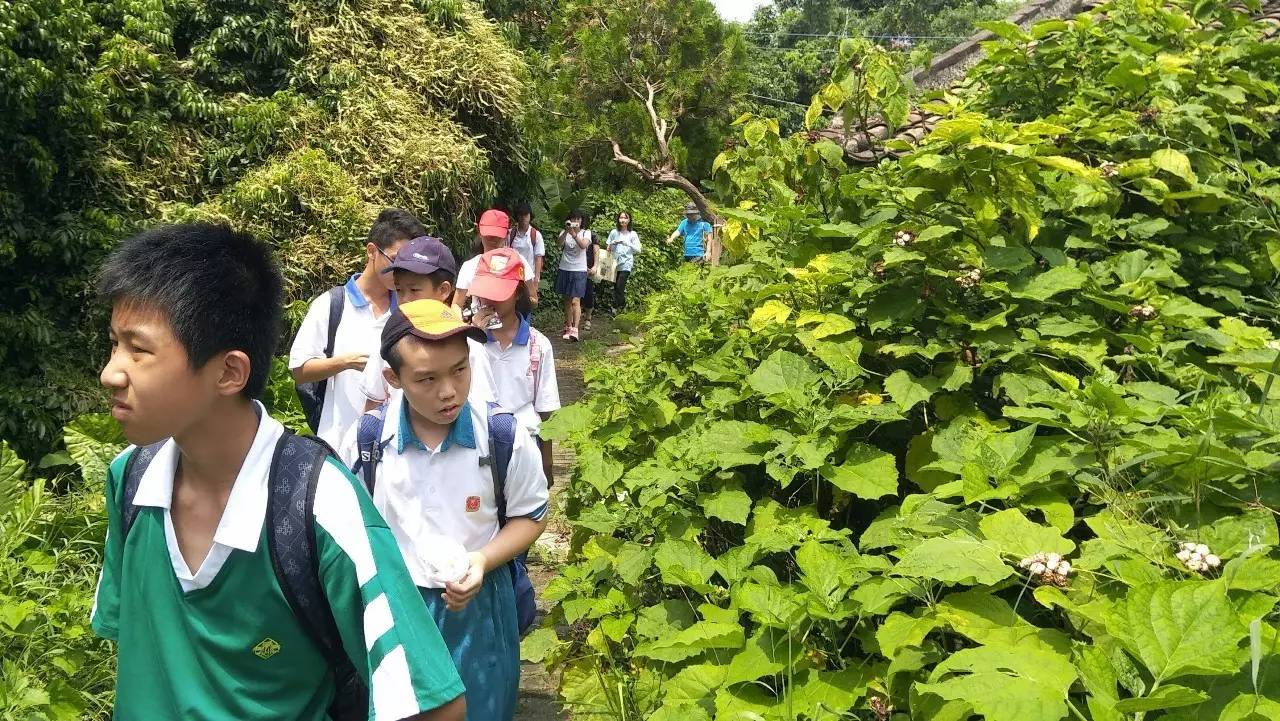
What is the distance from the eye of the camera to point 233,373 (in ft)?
5.74

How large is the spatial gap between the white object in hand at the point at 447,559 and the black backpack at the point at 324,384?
62.0 inches

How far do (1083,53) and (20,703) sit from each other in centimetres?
470

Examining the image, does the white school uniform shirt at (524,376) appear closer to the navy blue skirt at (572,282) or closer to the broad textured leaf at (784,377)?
the broad textured leaf at (784,377)

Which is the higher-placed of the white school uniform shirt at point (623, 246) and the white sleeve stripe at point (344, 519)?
the white sleeve stripe at point (344, 519)

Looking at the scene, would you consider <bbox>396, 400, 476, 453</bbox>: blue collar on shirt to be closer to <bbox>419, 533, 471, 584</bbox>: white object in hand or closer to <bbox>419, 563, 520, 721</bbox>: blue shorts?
<bbox>419, 533, 471, 584</bbox>: white object in hand

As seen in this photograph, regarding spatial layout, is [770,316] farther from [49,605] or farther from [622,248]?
[622,248]

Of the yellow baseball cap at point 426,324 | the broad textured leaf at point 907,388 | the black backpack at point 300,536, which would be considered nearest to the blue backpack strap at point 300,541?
the black backpack at point 300,536

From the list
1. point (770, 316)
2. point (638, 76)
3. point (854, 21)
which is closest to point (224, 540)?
point (770, 316)

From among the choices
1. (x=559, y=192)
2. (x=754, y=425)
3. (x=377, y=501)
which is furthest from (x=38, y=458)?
(x=559, y=192)

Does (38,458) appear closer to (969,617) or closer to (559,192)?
(969,617)

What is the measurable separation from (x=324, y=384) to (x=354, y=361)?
0.36 meters

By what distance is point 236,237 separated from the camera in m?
1.83

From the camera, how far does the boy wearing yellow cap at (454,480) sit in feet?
8.85

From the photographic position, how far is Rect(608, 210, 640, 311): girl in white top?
15099 mm
